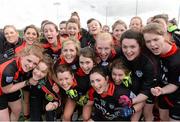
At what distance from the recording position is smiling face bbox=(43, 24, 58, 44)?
3.95 meters

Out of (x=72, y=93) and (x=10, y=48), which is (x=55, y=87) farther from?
(x=10, y=48)

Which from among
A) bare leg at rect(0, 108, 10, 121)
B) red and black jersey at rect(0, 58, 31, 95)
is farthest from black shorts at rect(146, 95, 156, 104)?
bare leg at rect(0, 108, 10, 121)

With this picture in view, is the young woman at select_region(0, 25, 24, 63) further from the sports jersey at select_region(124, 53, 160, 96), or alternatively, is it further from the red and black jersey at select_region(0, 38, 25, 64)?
the sports jersey at select_region(124, 53, 160, 96)

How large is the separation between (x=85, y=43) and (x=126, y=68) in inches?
59.3

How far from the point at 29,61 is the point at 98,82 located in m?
0.96

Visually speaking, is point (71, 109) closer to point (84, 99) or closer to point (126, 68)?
point (84, 99)

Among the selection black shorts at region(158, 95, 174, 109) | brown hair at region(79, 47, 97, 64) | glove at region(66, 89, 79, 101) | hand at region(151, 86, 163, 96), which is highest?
brown hair at region(79, 47, 97, 64)

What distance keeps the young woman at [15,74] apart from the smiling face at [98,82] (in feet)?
2.59

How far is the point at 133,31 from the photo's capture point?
9.85 ft

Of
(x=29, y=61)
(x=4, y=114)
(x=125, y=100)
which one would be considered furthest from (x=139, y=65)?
(x=4, y=114)

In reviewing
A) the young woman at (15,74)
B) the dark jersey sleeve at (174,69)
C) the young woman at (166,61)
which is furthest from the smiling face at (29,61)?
the dark jersey sleeve at (174,69)

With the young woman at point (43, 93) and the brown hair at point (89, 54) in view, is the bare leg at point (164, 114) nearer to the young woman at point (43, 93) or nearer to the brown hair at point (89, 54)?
the brown hair at point (89, 54)

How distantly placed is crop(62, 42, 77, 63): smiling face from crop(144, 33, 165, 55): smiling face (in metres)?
1.00

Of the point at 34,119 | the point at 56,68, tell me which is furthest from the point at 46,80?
the point at 34,119
